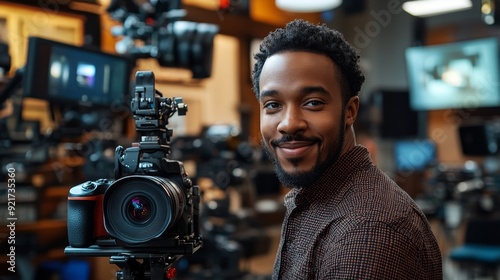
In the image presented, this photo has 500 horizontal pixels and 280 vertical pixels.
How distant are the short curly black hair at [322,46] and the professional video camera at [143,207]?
350mm

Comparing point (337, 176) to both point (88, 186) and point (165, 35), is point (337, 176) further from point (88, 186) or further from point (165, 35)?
point (165, 35)

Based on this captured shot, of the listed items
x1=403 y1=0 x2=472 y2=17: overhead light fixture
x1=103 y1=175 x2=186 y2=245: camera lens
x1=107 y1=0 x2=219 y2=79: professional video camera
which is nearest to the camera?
x1=103 y1=175 x2=186 y2=245: camera lens

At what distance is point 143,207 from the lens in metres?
1.32

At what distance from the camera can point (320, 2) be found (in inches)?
196

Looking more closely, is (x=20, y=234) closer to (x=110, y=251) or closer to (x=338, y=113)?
(x=110, y=251)

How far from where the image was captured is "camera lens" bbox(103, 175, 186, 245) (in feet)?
4.25

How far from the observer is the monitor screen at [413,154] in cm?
705

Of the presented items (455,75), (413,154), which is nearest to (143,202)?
(455,75)

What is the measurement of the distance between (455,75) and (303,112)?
5483 mm

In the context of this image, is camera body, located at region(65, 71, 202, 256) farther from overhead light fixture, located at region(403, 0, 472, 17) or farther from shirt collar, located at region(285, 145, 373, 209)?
overhead light fixture, located at region(403, 0, 472, 17)

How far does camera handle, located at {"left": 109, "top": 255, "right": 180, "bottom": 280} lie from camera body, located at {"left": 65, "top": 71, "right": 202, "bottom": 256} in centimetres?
2

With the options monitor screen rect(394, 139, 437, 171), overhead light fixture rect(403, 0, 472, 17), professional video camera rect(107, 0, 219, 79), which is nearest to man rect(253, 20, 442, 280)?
professional video camera rect(107, 0, 219, 79)

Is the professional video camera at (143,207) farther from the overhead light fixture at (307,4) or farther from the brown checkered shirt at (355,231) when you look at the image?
the overhead light fixture at (307,4)

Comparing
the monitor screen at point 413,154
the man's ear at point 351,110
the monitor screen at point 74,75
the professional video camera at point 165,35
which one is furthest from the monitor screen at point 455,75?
the man's ear at point 351,110
